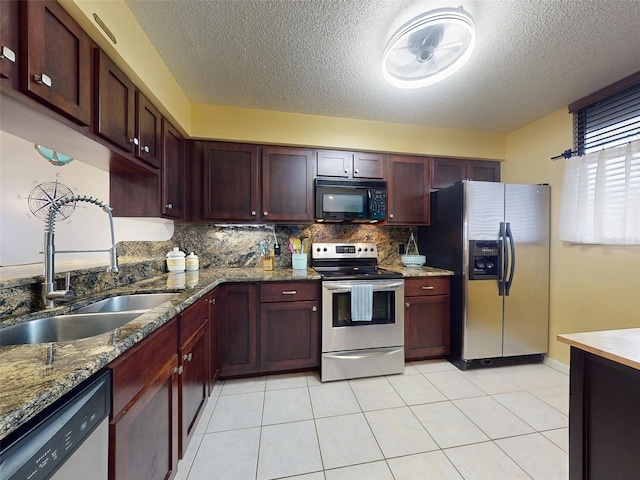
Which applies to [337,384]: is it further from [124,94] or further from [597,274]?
[124,94]

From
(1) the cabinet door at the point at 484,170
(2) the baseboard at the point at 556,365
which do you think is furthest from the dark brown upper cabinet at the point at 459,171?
(2) the baseboard at the point at 556,365

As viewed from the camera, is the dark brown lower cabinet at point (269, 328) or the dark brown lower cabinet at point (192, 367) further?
the dark brown lower cabinet at point (269, 328)

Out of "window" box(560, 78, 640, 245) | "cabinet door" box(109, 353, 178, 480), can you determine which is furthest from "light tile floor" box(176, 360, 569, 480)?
"window" box(560, 78, 640, 245)

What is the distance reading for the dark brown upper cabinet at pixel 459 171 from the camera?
284cm

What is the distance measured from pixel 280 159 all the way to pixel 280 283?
124 centimetres

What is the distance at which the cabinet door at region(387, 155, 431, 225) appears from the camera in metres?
2.74

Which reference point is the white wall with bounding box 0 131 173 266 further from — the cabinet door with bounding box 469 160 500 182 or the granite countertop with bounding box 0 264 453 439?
the cabinet door with bounding box 469 160 500 182

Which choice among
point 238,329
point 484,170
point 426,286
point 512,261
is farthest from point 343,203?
point 484,170

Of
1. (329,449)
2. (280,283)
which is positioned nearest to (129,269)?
(280,283)

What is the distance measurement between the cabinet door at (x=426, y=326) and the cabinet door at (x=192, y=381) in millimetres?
1776

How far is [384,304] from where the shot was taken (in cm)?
234

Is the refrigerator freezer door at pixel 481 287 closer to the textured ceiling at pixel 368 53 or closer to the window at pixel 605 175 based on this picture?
the window at pixel 605 175

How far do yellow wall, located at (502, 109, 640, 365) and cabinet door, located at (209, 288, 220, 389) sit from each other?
10.2 feet

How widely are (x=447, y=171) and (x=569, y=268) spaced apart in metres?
1.45
